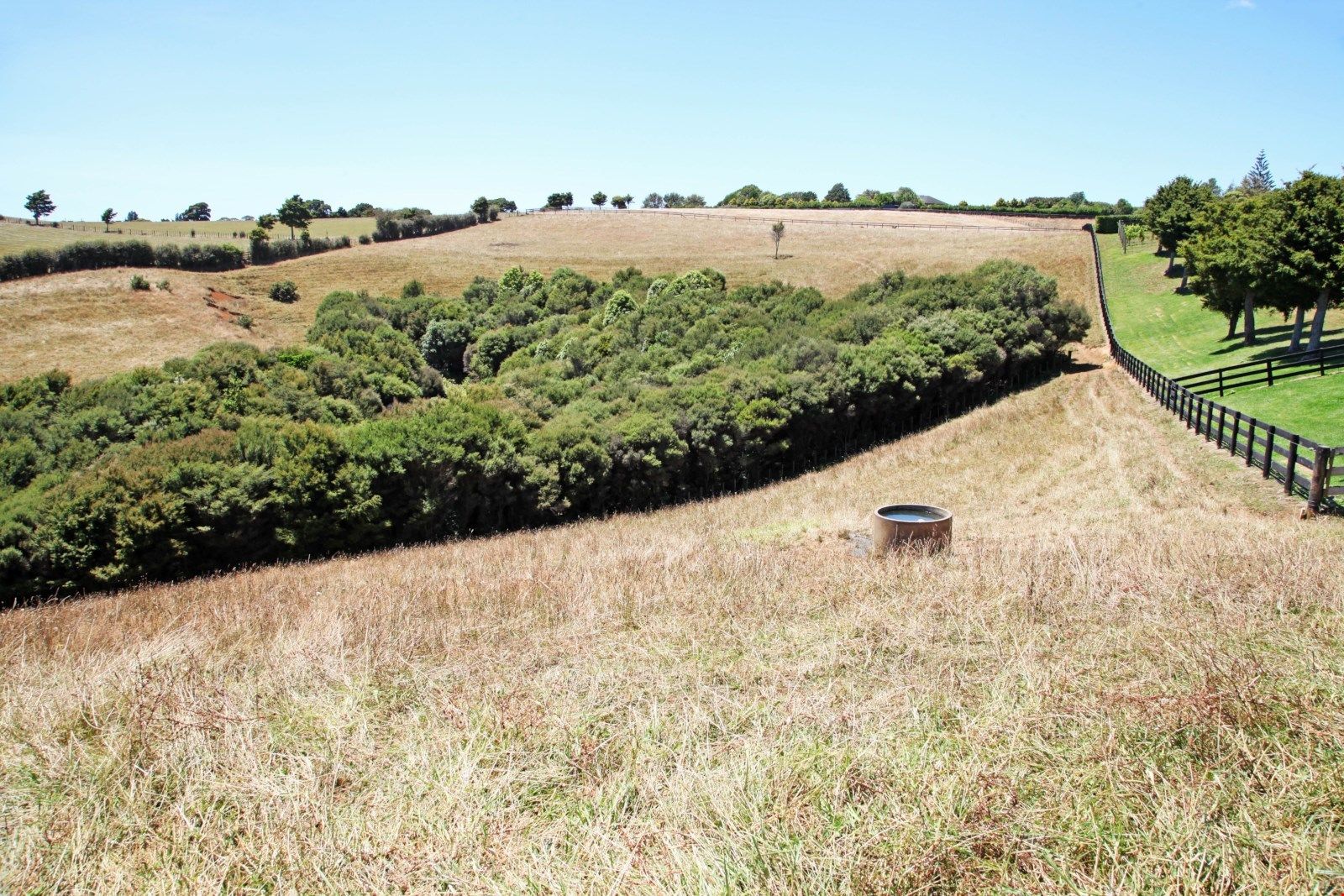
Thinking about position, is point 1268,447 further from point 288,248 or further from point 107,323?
point 288,248

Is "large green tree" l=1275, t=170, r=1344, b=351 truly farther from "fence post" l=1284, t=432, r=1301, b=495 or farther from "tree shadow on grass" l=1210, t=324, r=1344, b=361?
"fence post" l=1284, t=432, r=1301, b=495

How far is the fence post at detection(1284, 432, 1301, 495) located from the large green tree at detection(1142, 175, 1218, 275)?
41253mm

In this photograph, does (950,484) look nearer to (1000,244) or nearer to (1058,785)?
(1058,785)

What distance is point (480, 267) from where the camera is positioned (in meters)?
74.4

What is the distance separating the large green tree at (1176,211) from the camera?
5006 cm

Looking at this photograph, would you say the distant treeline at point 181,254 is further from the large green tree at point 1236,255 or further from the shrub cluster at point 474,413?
the large green tree at point 1236,255

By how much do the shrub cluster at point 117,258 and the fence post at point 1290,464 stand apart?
249 ft

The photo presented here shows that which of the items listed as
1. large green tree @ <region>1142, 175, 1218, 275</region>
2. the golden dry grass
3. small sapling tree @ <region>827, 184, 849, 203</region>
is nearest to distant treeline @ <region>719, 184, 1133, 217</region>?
small sapling tree @ <region>827, 184, 849, 203</region>

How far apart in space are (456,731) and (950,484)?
20.8 m

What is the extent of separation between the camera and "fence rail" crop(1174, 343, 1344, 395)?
23969mm

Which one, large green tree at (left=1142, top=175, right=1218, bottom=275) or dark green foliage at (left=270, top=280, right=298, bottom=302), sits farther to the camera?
dark green foliage at (left=270, top=280, right=298, bottom=302)

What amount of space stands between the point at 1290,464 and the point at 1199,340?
31.4 metres

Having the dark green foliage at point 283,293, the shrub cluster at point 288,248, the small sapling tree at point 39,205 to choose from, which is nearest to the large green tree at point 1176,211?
the dark green foliage at point 283,293

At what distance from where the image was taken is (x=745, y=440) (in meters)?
29.3
